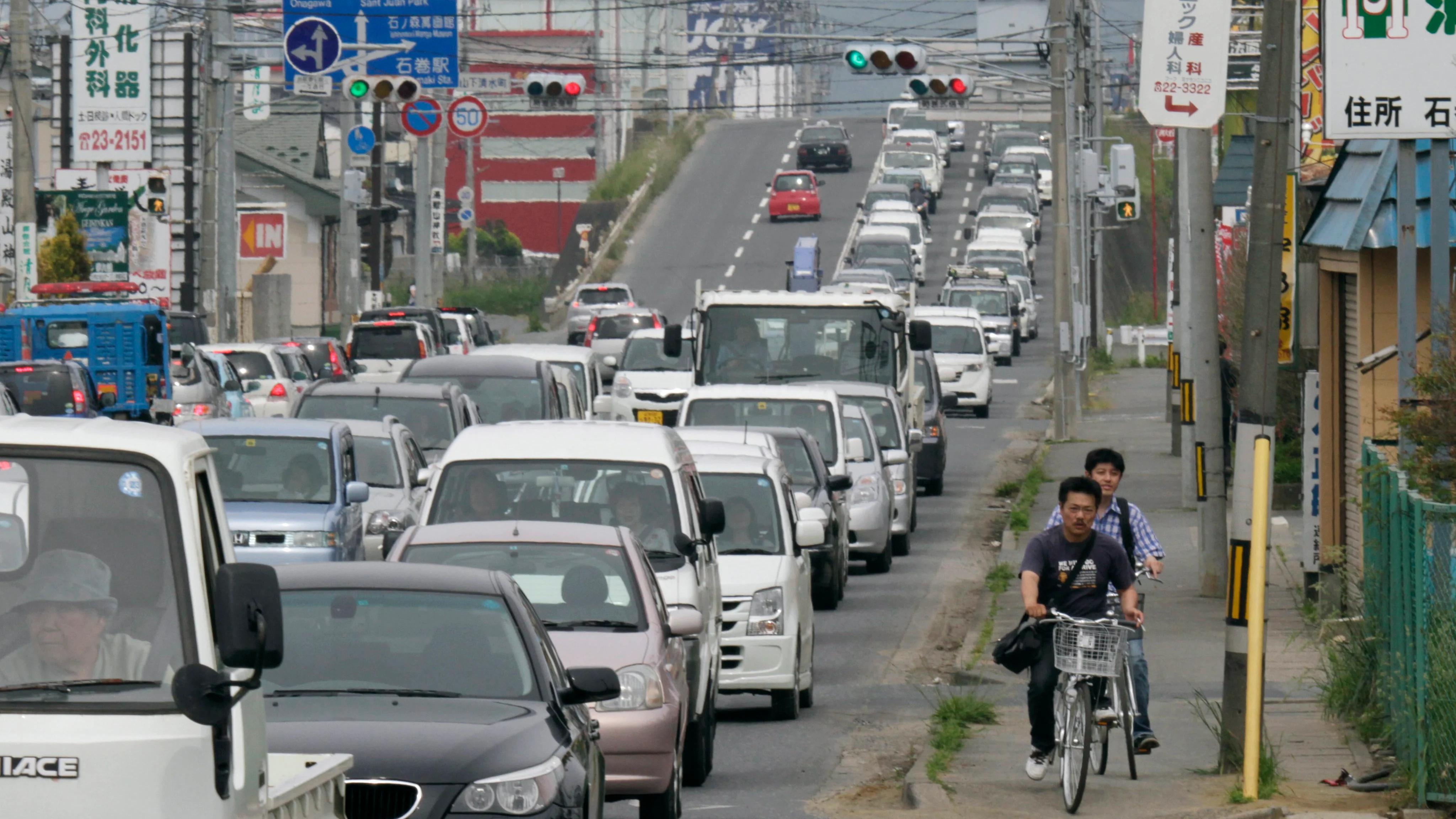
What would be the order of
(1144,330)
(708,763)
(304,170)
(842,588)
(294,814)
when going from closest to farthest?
(294,814), (708,763), (842,588), (1144,330), (304,170)

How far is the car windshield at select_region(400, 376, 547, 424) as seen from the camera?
78.9 feet

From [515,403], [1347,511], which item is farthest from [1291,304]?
[515,403]

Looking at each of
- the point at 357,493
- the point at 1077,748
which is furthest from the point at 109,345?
the point at 1077,748

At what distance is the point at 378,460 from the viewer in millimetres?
19250

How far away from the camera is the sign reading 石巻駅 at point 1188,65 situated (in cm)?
1606

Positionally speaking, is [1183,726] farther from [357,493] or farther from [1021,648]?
[357,493]

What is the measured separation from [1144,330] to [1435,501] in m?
44.2

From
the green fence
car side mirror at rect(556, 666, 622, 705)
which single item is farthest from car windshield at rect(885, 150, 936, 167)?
car side mirror at rect(556, 666, 622, 705)

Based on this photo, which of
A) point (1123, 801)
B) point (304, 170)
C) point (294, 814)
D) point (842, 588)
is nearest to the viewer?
point (294, 814)

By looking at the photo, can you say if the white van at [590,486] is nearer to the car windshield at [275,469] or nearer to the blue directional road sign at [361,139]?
the car windshield at [275,469]

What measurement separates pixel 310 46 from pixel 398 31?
1876 millimetres

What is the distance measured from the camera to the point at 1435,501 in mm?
9945

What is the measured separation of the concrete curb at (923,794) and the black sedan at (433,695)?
248 centimetres

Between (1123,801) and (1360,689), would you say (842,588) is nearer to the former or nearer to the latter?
(1360,689)
